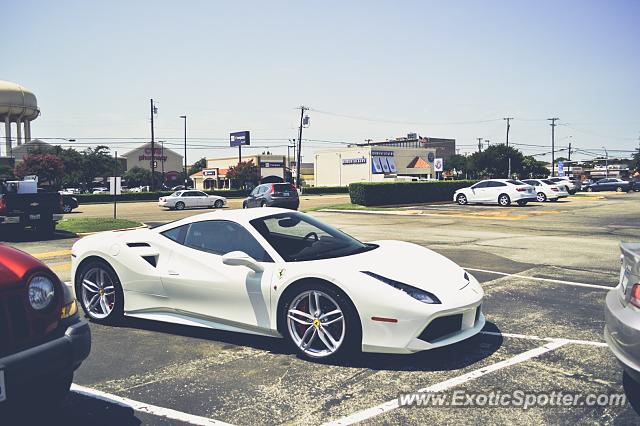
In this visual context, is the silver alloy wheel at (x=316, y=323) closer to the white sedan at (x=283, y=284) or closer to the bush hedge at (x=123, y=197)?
the white sedan at (x=283, y=284)

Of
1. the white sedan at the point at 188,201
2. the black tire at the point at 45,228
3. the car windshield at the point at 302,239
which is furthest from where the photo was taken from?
the white sedan at the point at 188,201

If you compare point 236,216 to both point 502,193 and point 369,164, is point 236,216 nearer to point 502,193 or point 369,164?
point 502,193

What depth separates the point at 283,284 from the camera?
4.85 meters

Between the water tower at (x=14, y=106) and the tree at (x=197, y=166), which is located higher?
the water tower at (x=14, y=106)

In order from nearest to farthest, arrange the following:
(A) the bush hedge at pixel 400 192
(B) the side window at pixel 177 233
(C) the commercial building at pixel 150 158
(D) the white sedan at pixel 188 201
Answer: (B) the side window at pixel 177 233 < (A) the bush hedge at pixel 400 192 < (D) the white sedan at pixel 188 201 < (C) the commercial building at pixel 150 158

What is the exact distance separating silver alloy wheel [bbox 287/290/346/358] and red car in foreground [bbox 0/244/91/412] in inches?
71.2

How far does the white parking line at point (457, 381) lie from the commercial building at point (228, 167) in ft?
281

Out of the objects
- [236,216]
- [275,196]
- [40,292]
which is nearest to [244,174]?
[275,196]

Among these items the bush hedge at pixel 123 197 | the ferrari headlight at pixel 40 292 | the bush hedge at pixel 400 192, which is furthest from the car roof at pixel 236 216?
the bush hedge at pixel 123 197

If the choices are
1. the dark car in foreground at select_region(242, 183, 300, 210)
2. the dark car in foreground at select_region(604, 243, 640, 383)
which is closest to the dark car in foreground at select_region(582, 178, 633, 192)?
the dark car in foreground at select_region(242, 183, 300, 210)

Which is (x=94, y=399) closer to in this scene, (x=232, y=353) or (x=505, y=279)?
(x=232, y=353)

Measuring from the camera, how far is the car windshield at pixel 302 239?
5.23 metres

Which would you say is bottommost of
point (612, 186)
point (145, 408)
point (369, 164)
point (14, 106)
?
point (145, 408)

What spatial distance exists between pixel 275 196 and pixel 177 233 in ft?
72.8
